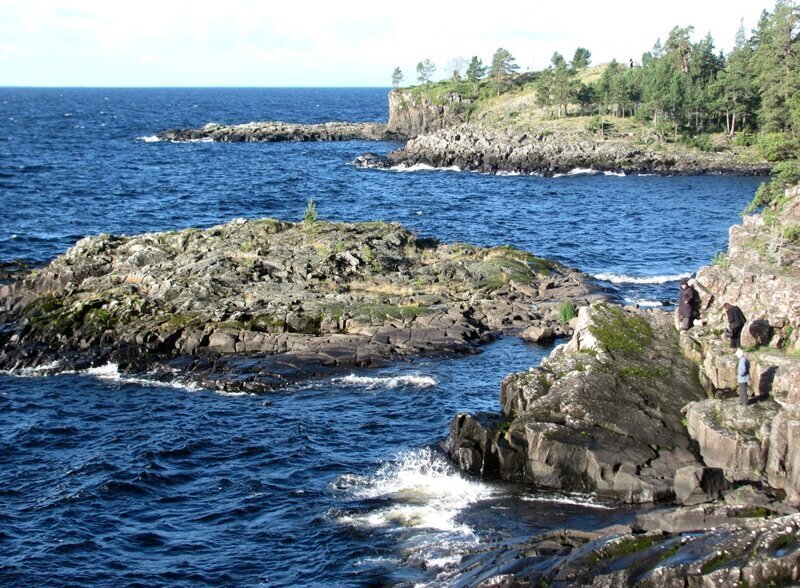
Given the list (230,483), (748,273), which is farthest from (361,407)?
(748,273)

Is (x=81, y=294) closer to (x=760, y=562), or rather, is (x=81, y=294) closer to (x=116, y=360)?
(x=116, y=360)

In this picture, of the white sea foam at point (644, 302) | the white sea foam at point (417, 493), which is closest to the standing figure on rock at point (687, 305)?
the white sea foam at point (417, 493)

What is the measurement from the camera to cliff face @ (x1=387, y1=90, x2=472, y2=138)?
157 metres

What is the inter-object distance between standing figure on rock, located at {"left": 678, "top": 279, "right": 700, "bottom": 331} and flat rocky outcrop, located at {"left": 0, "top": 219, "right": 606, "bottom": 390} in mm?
11340

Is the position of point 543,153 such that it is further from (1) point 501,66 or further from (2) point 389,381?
(2) point 389,381

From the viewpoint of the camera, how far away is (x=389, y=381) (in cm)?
4100

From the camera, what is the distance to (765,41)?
12362cm

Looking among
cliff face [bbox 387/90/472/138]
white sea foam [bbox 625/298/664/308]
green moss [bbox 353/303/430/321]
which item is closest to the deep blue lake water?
white sea foam [bbox 625/298/664/308]

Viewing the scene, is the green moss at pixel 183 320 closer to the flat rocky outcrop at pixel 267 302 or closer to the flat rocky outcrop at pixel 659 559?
the flat rocky outcrop at pixel 267 302

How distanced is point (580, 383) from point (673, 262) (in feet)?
124

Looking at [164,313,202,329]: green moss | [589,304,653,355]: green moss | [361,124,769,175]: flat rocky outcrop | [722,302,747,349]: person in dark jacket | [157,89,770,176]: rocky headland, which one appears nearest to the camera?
[722,302,747,349]: person in dark jacket

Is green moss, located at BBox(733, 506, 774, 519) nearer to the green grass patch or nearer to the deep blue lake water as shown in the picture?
the deep blue lake water

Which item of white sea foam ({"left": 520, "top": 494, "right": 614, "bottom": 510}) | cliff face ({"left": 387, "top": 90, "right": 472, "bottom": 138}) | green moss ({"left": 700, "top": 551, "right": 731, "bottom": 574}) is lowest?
white sea foam ({"left": 520, "top": 494, "right": 614, "bottom": 510})

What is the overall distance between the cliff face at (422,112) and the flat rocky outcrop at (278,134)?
322cm
